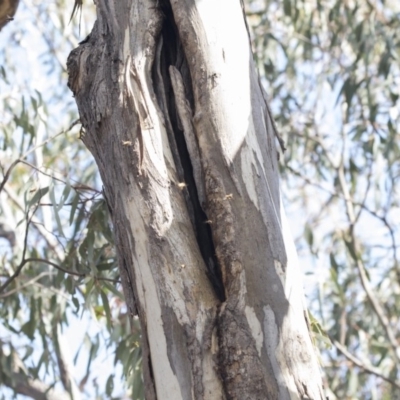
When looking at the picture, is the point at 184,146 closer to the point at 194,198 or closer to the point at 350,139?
the point at 194,198

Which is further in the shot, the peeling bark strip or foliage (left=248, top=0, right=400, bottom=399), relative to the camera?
foliage (left=248, top=0, right=400, bottom=399)

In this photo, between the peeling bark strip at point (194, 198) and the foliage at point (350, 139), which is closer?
the peeling bark strip at point (194, 198)

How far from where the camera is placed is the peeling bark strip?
4.33ft

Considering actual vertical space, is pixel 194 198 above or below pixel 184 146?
below

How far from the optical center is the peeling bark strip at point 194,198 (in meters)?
1.32

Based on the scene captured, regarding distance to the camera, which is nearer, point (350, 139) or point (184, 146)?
point (184, 146)

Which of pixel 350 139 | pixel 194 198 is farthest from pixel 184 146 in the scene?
pixel 350 139

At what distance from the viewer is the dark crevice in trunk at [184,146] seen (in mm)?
1419

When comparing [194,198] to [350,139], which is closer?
[194,198]

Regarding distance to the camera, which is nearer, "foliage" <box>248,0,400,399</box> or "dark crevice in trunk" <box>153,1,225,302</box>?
"dark crevice in trunk" <box>153,1,225,302</box>

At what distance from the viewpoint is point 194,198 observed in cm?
147

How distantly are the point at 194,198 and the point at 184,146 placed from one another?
110 millimetres

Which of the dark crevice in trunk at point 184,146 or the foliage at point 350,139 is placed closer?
the dark crevice in trunk at point 184,146

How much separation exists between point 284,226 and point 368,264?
12.4ft
